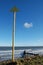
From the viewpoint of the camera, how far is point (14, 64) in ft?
43.2

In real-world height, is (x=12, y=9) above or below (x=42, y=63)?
above

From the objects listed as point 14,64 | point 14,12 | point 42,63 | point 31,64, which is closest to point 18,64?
point 14,64

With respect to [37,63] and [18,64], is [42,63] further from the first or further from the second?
[18,64]

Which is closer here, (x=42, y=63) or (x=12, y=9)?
(x=12, y=9)

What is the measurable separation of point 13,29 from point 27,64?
2.74m

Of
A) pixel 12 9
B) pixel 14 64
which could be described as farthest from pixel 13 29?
pixel 14 64

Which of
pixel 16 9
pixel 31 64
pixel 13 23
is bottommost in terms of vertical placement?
pixel 31 64

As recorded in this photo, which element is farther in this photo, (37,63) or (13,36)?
(37,63)

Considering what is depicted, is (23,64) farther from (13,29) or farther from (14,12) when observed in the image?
(14,12)

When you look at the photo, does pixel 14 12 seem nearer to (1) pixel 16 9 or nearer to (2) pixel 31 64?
(1) pixel 16 9

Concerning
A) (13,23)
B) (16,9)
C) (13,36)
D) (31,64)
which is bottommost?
(31,64)

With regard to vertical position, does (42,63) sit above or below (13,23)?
below

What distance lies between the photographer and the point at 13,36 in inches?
532

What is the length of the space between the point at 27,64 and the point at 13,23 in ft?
10.2
